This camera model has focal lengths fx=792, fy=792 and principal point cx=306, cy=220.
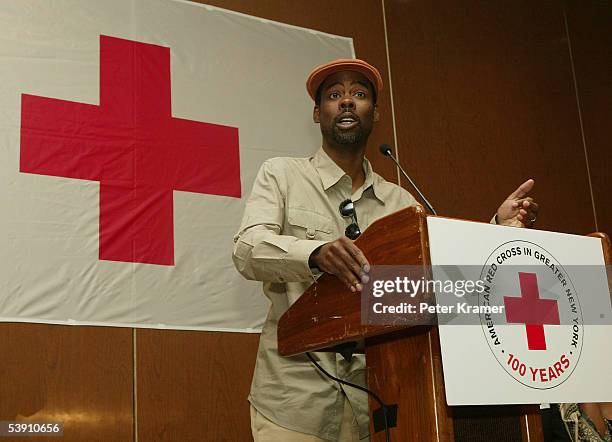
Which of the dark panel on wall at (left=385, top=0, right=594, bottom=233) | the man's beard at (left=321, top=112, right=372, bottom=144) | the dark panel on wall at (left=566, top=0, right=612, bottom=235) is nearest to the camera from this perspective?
the man's beard at (left=321, top=112, right=372, bottom=144)

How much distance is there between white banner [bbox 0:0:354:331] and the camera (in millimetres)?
2611

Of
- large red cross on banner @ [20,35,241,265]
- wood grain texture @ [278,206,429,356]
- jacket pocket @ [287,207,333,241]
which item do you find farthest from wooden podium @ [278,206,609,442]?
large red cross on banner @ [20,35,241,265]

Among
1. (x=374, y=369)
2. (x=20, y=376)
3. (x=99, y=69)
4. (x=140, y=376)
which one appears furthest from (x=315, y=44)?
(x=374, y=369)

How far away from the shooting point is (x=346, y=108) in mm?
2436

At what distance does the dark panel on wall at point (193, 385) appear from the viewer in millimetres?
2678

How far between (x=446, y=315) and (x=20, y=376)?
1580mm

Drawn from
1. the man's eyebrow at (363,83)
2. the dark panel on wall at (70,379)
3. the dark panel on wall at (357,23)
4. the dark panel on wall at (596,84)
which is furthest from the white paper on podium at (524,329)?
the dark panel on wall at (596,84)

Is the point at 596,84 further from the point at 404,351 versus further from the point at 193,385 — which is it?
the point at 404,351

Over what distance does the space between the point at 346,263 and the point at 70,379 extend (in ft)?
4.43

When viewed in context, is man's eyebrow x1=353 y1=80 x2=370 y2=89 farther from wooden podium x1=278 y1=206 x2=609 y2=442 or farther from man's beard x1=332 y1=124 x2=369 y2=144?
wooden podium x1=278 y1=206 x2=609 y2=442

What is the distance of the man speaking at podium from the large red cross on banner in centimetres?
65

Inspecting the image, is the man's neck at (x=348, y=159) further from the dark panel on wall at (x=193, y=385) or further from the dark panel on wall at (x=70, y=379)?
the dark panel on wall at (x=70, y=379)

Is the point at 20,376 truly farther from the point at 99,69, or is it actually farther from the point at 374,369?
the point at 374,369
